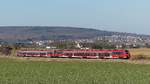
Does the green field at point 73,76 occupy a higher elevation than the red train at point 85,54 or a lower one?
higher

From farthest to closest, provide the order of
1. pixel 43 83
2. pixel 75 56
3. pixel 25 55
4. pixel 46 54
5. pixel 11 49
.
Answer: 1. pixel 11 49
2. pixel 25 55
3. pixel 46 54
4. pixel 75 56
5. pixel 43 83

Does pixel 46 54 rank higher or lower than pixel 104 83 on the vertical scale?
lower

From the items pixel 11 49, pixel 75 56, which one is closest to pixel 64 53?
pixel 75 56

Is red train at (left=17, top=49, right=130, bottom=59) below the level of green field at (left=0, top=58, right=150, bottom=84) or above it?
below

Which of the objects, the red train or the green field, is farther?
the red train

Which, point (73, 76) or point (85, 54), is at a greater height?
point (73, 76)

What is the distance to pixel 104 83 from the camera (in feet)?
92.8

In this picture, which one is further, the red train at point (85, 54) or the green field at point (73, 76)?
the red train at point (85, 54)

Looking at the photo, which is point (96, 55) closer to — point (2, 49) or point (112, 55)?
point (112, 55)

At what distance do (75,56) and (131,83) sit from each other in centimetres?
6944

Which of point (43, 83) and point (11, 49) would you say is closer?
point (43, 83)

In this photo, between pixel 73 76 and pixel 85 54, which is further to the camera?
pixel 85 54

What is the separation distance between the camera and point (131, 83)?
1115 inches

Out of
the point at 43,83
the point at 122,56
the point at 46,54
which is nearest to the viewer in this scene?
the point at 43,83
